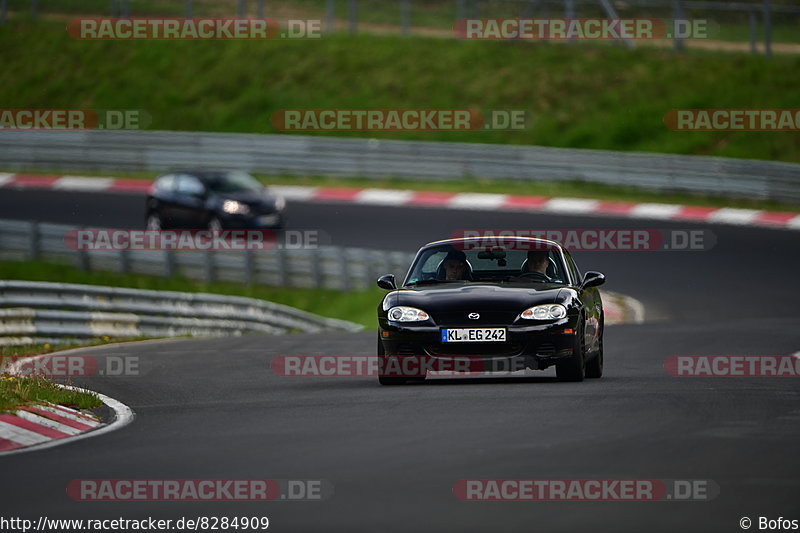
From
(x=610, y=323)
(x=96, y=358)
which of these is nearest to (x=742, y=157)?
(x=610, y=323)

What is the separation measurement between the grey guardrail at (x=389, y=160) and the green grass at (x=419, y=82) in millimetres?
3199

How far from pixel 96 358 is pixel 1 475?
898cm

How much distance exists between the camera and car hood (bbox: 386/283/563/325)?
1227 cm

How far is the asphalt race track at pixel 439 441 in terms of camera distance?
7285mm

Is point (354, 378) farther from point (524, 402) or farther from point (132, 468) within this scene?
point (132, 468)

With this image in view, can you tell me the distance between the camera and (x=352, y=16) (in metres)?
46.6

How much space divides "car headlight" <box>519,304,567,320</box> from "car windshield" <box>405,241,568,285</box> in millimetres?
797

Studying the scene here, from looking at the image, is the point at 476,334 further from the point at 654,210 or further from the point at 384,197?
the point at 384,197

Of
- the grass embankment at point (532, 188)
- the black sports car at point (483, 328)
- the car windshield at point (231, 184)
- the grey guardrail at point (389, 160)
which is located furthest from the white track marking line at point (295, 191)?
the black sports car at point (483, 328)

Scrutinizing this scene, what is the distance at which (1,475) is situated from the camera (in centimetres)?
865

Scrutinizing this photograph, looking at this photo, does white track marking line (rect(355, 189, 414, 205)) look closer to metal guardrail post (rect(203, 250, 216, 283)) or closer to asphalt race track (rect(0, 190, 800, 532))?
metal guardrail post (rect(203, 250, 216, 283))

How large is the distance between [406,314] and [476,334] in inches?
23.6

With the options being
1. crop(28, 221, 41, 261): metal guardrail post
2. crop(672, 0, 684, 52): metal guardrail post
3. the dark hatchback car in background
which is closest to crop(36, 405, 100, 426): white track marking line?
crop(28, 221, 41, 261): metal guardrail post

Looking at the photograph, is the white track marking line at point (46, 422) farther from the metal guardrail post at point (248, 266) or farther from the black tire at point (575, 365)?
the metal guardrail post at point (248, 266)
